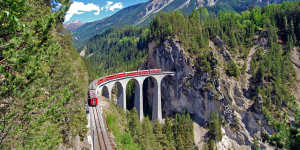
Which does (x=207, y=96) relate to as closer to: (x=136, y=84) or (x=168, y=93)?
(x=168, y=93)

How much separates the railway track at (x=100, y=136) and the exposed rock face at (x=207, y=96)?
1598 inches

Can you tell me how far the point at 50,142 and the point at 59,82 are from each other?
9.55 meters

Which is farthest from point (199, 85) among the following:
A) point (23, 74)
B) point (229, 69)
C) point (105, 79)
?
point (23, 74)

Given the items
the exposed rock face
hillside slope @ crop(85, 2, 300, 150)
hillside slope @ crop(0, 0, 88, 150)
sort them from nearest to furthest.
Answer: hillside slope @ crop(0, 0, 88, 150) → hillside slope @ crop(85, 2, 300, 150) → the exposed rock face

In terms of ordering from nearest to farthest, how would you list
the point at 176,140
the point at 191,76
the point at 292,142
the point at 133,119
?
1. the point at 292,142
2. the point at 133,119
3. the point at 176,140
4. the point at 191,76

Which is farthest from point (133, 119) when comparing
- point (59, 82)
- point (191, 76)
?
point (191, 76)

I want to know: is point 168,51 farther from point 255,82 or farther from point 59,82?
point 59,82

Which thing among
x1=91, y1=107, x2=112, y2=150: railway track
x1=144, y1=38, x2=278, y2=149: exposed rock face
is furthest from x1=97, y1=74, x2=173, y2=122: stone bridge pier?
x1=91, y1=107, x2=112, y2=150: railway track

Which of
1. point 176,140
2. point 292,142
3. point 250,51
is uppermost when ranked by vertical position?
point 250,51

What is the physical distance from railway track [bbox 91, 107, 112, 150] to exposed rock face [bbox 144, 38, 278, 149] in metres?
40.6

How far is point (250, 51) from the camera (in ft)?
198

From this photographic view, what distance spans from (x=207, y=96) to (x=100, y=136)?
43.7m

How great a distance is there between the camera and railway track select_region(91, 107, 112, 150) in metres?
17.5

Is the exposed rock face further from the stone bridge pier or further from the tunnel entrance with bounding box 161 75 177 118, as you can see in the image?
the stone bridge pier
